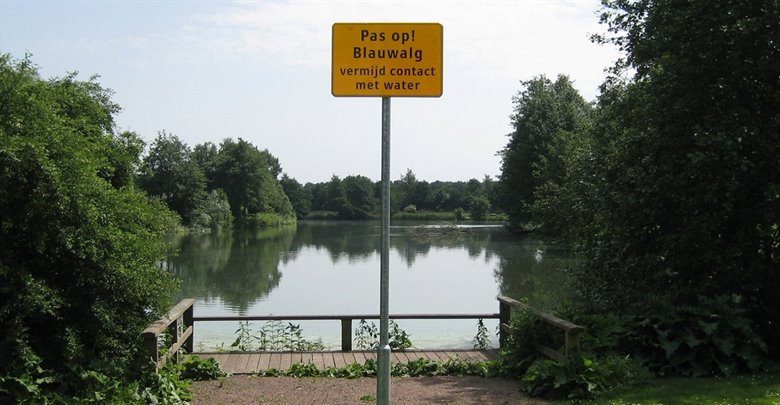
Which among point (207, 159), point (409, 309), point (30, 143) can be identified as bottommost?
point (409, 309)

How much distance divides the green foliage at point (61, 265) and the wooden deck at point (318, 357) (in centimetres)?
176

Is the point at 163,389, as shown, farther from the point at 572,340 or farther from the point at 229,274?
the point at 229,274

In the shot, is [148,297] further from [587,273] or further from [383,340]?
[587,273]

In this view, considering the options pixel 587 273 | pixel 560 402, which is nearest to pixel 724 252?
pixel 587 273

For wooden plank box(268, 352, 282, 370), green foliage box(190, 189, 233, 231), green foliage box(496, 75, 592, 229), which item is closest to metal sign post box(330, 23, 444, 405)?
wooden plank box(268, 352, 282, 370)

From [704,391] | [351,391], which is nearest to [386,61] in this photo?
[351,391]

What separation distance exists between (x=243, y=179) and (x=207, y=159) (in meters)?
5.27

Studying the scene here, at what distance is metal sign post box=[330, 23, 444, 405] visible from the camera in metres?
4.15

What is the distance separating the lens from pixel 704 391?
638 cm

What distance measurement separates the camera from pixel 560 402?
6.49 metres

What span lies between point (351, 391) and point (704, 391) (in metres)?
3.21

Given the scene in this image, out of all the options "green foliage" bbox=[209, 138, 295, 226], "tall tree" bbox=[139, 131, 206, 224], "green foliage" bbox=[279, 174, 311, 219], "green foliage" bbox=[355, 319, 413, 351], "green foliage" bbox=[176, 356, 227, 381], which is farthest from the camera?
"green foliage" bbox=[279, 174, 311, 219]

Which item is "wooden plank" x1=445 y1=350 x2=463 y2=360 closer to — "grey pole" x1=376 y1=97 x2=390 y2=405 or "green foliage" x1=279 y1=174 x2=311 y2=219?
"grey pole" x1=376 y1=97 x2=390 y2=405

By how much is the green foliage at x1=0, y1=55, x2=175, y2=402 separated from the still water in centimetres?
304
